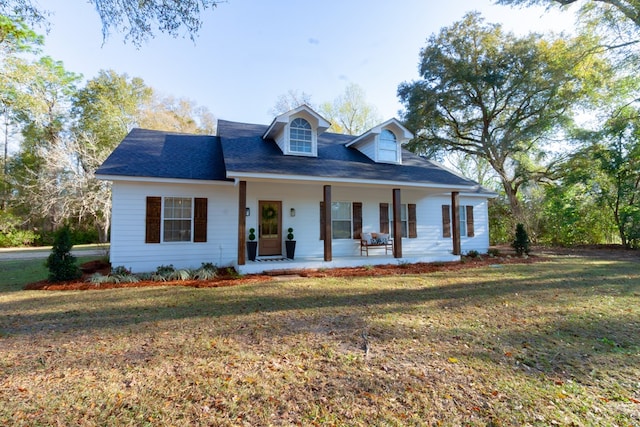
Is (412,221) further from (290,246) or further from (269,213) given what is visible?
(269,213)

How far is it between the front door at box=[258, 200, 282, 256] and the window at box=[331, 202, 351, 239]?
1969 mm

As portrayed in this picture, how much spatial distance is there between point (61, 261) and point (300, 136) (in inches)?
300

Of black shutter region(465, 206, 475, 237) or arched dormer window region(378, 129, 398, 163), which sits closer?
arched dormer window region(378, 129, 398, 163)

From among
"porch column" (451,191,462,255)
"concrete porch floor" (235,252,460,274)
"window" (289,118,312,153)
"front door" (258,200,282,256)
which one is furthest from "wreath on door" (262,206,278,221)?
"porch column" (451,191,462,255)

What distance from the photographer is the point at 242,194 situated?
8.35m

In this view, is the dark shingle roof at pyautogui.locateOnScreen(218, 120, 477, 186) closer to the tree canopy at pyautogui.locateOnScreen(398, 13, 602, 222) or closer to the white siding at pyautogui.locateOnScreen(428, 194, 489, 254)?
the white siding at pyautogui.locateOnScreen(428, 194, 489, 254)

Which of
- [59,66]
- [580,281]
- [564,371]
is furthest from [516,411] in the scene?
[59,66]

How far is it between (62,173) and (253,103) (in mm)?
13542

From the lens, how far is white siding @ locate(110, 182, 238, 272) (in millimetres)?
8391

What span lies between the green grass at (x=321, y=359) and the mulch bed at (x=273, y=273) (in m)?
1.04

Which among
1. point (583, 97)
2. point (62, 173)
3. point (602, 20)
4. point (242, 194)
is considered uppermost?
point (602, 20)

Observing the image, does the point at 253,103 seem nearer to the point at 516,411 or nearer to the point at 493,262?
the point at 493,262

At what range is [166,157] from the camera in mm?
9672

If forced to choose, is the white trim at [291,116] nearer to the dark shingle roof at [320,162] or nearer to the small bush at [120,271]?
the dark shingle roof at [320,162]
